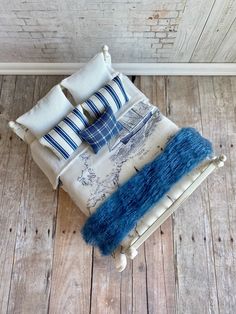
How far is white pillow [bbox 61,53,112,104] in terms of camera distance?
3.95ft

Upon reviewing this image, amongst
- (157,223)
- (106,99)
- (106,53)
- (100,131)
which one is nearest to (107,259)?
(157,223)

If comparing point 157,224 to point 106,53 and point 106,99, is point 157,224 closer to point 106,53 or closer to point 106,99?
point 106,99

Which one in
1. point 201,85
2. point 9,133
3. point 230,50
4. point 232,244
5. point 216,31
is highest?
point 216,31

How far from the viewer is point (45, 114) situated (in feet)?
3.78

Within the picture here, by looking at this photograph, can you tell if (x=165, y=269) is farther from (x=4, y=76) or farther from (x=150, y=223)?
(x=4, y=76)

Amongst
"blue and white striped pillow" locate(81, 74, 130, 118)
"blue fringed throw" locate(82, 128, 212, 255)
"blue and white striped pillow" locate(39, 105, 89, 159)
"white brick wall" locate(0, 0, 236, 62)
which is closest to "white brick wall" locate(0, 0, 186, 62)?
"white brick wall" locate(0, 0, 236, 62)

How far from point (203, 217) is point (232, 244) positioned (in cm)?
17

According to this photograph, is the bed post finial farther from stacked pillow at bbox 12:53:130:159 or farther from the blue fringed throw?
the blue fringed throw

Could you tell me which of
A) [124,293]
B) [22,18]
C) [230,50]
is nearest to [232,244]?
[124,293]

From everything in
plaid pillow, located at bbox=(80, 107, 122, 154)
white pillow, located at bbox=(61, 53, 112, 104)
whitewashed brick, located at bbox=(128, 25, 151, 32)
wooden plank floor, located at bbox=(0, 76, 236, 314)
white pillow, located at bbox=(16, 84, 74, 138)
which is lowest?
wooden plank floor, located at bbox=(0, 76, 236, 314)

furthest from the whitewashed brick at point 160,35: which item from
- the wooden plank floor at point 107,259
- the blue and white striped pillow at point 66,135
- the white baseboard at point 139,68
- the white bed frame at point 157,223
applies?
the white bed frame at point 157,223

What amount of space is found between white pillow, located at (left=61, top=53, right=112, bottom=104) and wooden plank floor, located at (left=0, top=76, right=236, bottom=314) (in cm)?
49

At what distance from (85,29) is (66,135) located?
0.55 meters

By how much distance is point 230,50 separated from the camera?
1541mm
